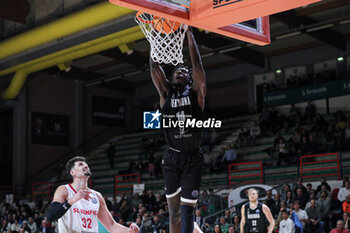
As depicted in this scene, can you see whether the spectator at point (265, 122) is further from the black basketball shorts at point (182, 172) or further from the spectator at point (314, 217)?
the black basketball shorts at point (182, 172)

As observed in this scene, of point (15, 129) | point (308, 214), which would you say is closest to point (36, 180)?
point (15, 129)

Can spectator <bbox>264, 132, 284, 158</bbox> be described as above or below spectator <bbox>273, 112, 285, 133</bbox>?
below

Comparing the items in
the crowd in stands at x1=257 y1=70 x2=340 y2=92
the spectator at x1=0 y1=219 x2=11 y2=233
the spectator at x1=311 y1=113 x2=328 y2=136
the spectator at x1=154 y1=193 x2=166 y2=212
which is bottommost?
the spectator at x1=0 y1=219 x2=11 y2=233

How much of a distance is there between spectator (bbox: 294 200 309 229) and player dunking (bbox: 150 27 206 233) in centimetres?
780

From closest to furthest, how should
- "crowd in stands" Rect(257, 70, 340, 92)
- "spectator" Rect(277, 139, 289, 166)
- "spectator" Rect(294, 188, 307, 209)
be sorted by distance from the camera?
"spectator" Rect(294, 188, 307, 209) < "spectator" Rect(277, 139, 289, 166) < "crowd in stands" Rect(257, 70, 340, 92)

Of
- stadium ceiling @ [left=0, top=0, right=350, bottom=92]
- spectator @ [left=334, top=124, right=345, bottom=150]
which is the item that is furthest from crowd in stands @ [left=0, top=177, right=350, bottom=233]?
stadium ceiling @ [left=0, top=0, right=350, bottom=92]

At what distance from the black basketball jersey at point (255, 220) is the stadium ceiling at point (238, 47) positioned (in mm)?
8099

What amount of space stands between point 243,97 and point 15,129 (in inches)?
432

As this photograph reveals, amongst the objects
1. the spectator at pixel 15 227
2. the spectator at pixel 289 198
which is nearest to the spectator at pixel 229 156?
the spectator at pixel 289 198

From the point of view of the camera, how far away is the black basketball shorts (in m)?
5.82

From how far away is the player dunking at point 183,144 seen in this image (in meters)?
5.84

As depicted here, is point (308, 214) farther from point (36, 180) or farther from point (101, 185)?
point (36, 180)

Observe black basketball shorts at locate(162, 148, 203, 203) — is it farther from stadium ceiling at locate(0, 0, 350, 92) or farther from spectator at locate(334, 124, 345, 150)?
spectator at locate(334, 124, 345, 150)

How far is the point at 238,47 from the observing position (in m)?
22.0
